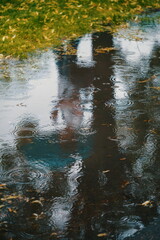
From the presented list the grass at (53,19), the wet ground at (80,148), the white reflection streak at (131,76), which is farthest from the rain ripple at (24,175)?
the grass at (53,19)

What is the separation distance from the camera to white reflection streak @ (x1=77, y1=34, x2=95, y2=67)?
879 cm

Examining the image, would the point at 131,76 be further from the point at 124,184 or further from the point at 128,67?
the point at 124,184

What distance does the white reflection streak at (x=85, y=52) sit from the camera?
8789 millimetres

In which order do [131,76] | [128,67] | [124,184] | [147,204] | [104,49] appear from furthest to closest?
[104,49]
[128,67]
[131,76]
[124,184]
[147,204]

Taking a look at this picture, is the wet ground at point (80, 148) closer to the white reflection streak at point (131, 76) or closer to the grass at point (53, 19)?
the white reflection streak at point (131, 76)

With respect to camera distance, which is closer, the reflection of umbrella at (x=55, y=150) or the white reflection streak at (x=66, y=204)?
the white reflection streak at (x=66, y=204)

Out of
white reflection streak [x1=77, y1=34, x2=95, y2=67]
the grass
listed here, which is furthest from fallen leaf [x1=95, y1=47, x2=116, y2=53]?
the grass

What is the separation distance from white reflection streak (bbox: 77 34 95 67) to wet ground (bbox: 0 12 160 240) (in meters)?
0.06

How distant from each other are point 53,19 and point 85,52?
12.4 feet

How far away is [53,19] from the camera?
13.0m

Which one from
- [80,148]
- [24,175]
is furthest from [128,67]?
[24,175]

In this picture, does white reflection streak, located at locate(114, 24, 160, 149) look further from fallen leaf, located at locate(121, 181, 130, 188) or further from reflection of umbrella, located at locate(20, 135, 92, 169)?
fallen leaf, located at locate(121, 181, 130, 188)

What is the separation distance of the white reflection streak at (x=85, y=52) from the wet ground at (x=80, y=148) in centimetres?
6

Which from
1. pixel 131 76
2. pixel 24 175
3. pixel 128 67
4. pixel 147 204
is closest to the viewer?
pixel 147 204
